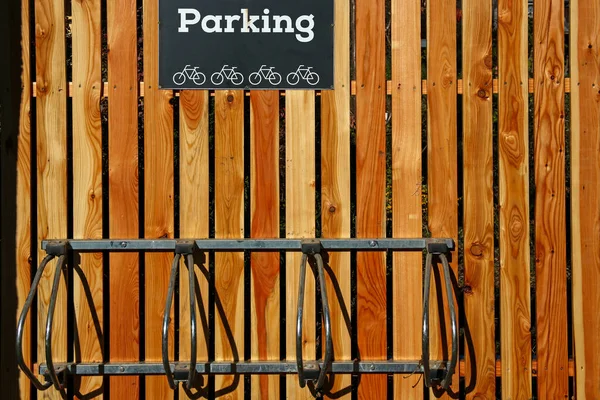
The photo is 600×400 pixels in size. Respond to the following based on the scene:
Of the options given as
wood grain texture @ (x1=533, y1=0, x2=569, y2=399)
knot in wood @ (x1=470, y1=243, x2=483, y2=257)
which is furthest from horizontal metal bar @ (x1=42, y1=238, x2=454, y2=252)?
wood grain texture @ (x1=533, y1=0, x2=569, y2=399)

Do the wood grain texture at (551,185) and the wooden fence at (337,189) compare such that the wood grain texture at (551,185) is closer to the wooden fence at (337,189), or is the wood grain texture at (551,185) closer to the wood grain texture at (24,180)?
the wooden fence at (337,189)

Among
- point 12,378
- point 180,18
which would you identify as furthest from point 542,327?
point 12,378

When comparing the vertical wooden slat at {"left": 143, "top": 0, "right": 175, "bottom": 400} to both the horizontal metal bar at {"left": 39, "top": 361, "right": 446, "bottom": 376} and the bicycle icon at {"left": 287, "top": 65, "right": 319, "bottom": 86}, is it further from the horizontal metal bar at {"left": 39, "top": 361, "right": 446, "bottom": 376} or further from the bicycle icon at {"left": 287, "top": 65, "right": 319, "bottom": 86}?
the bicycle icon at {"left": 287, "top": 65, "right": 319, "bottom": 86}

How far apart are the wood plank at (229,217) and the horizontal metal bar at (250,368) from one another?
0.07 meters

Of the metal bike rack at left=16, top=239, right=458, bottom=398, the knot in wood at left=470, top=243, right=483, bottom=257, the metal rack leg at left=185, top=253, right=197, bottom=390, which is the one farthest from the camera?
the knot in wood at left=470, top=243, right=483, bottom=257

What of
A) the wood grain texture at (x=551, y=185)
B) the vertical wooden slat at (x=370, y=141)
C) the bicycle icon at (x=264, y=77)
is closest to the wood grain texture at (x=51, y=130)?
the bicycle icon at (x=264, y=77)

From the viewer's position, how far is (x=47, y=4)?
2.97 metres

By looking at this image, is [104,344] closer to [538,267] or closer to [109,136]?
[109,136]

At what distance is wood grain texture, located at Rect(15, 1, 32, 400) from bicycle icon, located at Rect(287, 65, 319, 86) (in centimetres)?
134

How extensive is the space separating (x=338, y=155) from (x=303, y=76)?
0.44 meters

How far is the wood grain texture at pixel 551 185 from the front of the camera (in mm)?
2982

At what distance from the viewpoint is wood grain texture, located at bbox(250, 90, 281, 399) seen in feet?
9.73

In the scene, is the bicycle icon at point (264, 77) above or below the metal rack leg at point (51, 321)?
above

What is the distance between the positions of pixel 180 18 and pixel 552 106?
1.97m
